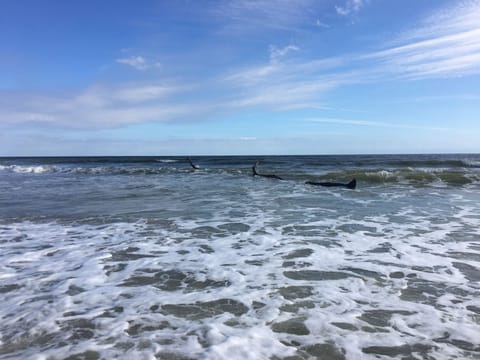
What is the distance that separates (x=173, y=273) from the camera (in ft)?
17.5

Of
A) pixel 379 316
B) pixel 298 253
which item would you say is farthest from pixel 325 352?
pixel 298 253

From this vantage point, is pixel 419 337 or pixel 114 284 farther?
pixel 114 284

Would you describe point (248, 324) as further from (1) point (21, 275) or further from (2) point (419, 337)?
(1) point (21, 275)

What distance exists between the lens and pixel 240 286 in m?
4.80

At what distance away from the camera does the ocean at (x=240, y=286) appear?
339 cm

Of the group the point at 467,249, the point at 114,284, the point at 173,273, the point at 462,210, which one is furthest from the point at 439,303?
the point at 462,210

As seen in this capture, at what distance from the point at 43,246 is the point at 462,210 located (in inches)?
418

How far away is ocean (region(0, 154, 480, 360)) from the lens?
3.39m

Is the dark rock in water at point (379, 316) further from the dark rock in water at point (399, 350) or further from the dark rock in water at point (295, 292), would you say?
the dark rock in water at point (295, 292)

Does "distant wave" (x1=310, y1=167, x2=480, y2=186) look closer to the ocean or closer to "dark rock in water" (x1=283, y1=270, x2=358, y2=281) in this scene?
the ocean

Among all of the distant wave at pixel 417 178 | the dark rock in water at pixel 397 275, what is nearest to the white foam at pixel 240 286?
the dark rock in water at pixel 397 275

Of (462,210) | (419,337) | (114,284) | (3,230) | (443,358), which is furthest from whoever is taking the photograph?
(462,210)

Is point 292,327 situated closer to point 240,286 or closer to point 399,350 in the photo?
point 399,350

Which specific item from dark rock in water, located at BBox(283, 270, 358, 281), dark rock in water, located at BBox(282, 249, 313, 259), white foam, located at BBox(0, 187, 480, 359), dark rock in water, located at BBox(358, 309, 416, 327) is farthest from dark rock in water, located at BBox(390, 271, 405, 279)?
dark rock in water, located at BBox(282, 249, 313, 259)
